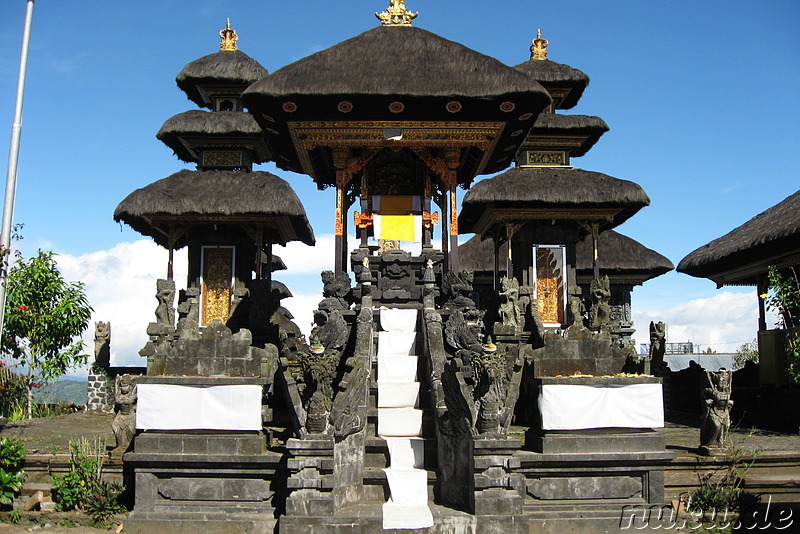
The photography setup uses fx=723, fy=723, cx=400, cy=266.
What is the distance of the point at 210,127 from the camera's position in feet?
68.4

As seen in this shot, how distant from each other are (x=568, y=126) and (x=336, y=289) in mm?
11223

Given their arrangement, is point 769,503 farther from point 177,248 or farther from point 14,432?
point 177,248

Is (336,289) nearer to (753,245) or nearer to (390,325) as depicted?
(390,325)

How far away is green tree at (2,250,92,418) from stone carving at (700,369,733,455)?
13.8 metres

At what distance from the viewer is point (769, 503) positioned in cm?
1073

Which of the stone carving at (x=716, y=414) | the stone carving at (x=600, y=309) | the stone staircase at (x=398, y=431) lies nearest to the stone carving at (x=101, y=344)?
the stone staircase at (x=398, y=431)

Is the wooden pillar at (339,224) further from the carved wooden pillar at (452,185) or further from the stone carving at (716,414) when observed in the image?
the stone carving at (716,414)

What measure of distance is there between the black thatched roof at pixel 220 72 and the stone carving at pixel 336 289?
982 centimetres

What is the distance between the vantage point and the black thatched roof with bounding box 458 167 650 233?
20125 millimetres

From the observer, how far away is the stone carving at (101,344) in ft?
65.2

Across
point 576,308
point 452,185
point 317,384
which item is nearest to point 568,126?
point 452,185

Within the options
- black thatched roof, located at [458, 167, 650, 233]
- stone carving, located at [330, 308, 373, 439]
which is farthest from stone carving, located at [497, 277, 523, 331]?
stone carving, located at [330, 308, 373, 439]

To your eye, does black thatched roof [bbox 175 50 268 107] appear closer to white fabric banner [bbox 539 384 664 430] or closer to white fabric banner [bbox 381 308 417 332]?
white fabric banner [bbox 381 308 417 332]

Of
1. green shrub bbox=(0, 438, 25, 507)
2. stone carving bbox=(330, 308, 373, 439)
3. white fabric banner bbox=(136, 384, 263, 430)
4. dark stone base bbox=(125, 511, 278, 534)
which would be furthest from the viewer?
green shrub bbox=(0, 438, 25, 507)
